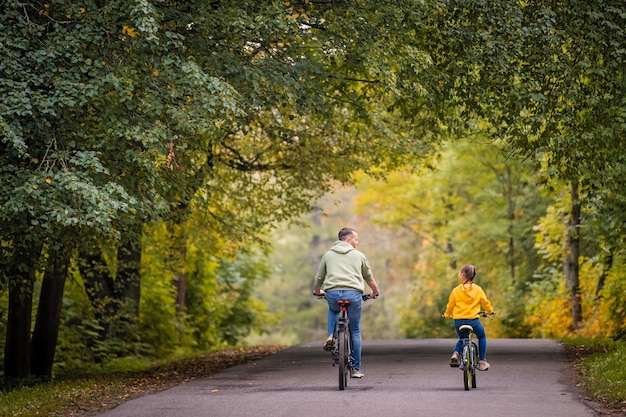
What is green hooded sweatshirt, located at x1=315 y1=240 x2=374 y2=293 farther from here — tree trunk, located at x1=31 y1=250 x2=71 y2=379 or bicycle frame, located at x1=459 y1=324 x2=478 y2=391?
tree trunk, located at x1=31 y1=250 x2=71 y2=379

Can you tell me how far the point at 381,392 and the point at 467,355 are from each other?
3.68 ft

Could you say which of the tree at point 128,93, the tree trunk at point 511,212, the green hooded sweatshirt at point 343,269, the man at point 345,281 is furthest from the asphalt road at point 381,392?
the tree trunk at point 511,212

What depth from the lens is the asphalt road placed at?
1045 centimetres

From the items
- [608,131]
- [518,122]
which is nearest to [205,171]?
[518,122]

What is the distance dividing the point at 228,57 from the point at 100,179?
8.51ft

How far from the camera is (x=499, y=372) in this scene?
14.9m

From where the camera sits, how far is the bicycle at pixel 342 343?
12.1m

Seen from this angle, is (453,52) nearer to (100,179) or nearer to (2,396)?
(100,179)

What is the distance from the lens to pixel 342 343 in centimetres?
1202

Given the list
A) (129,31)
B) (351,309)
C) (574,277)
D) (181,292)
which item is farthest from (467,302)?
(181,292)

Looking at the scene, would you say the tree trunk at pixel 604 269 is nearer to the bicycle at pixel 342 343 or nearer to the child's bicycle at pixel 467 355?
the child's bicycle at pixel 467 355

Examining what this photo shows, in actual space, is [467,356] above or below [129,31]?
below

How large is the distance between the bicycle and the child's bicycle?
124cm

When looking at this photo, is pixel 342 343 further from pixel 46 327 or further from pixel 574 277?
pixel 574 277
